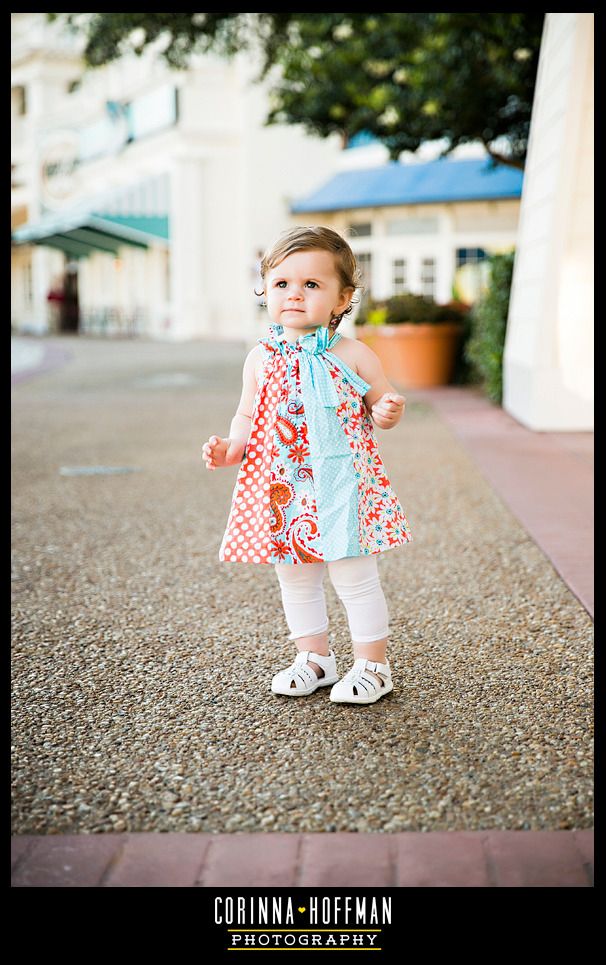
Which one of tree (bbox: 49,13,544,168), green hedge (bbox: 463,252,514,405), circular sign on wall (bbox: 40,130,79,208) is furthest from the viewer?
circular sign on wall (bbox: 40,130,79,208)

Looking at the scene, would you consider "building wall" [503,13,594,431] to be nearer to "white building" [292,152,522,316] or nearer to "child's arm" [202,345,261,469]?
"child's arm" [202,345,261,469]

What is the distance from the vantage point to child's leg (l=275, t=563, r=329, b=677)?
3.06m

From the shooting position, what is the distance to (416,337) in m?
13.0

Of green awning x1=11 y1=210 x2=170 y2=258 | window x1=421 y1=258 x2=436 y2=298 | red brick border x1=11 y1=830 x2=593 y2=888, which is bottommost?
red brick border x1=11 y1=830 x2=593 y2=888

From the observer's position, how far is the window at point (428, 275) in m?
24.4

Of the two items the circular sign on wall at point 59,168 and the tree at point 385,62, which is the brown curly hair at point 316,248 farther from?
the circular sign on wall at point 59,168

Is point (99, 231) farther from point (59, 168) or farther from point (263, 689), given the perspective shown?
point (263, 689)

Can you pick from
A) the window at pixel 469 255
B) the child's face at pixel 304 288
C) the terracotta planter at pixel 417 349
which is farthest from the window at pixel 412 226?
the child's face at pixel 304 288

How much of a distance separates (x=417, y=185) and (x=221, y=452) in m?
22.2

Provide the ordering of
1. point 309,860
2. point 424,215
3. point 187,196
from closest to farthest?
1. point 309,860
2. point 424,215
3. point 187,196

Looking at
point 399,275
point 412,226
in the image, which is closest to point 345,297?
point 412,226

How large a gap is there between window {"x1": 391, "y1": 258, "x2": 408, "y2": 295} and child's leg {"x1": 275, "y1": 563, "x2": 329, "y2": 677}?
22326 mm

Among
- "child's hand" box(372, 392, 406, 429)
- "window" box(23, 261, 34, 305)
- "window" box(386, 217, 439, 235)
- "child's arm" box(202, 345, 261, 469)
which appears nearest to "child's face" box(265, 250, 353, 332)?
"child's arm" box(202, 345, 261, 469)

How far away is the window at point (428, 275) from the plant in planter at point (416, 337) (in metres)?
11.2
